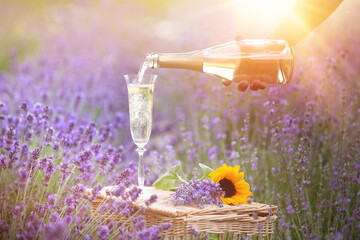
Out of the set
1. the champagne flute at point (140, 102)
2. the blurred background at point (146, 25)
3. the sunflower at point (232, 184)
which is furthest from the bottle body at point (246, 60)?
the blurred background at point (146, 25)

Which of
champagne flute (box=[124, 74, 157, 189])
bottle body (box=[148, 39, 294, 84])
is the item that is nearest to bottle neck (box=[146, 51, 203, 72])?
bottle body (box=[148, 39, 294, 84])

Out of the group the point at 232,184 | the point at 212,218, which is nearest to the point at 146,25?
the point at 232,184

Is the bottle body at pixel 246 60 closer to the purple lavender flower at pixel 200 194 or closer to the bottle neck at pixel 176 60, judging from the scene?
the bottle neck at pixel 176 60

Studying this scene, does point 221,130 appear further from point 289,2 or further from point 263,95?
point 289,2

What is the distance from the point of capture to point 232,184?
198 cm

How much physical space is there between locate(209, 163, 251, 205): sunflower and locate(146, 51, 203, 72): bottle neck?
551mm

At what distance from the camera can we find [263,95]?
3.49 m

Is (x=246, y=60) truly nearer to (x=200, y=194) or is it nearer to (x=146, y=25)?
(x=200, y=194)

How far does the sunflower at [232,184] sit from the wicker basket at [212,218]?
0.18ft

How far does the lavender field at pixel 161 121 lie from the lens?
1987mm

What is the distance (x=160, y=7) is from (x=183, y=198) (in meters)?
6.40

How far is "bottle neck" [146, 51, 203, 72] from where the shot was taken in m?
2.11

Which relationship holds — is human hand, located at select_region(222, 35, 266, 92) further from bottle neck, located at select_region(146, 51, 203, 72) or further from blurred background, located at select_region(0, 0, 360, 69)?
blurred background, located at select_region(0, 0, 360, 69)

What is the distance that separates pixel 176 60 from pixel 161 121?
3.25 m
